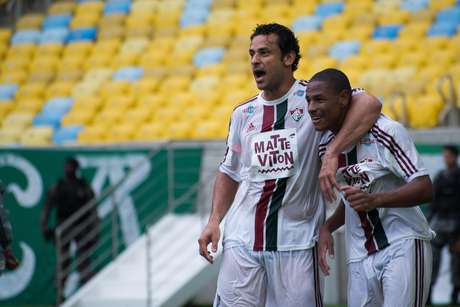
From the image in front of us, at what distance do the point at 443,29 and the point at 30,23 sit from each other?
8.57 metres

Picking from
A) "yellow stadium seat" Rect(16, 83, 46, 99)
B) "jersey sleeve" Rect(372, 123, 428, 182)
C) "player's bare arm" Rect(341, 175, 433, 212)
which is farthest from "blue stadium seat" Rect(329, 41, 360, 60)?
"player's bare arm" Rect(341, 175, 433, 212)

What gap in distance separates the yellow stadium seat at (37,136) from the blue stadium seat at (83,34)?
3118mm

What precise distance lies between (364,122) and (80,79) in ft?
43.9

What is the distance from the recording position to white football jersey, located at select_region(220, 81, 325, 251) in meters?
5.70

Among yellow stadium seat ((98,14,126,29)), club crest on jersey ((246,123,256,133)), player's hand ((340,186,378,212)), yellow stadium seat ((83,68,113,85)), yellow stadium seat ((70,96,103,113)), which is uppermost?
yellow stadium seat ((98,14,126,29))

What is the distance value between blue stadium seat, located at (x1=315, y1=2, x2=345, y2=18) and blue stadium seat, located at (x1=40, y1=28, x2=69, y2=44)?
518cm

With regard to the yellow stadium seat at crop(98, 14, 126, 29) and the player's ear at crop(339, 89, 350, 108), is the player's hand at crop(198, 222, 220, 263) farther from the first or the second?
the yellow stadium seat at crop(98, 14, 126, 29)

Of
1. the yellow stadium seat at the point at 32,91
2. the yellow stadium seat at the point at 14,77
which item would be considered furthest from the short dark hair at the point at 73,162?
the yellow stadium seat at the point at 14,77

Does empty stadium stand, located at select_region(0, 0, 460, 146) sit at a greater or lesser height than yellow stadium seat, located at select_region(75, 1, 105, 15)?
lesser

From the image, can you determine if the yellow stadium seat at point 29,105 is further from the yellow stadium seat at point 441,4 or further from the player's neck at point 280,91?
the player's neck at point 280,91

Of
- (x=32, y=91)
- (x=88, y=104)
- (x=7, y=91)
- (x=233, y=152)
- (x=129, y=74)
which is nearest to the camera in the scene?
(x=233, y=152)

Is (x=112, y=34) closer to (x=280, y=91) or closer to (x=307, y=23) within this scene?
(x=307, y=23)

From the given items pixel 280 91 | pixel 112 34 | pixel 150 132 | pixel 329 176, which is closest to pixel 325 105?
pixel 329 176

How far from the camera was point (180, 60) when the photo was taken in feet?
57.6
